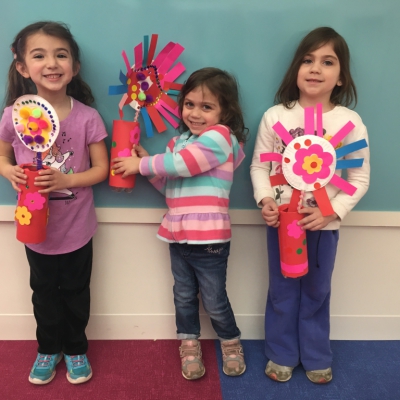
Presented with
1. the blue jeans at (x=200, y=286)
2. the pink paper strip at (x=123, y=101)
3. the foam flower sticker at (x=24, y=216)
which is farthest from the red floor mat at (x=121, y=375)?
the pink paper strip at (x=123, y=101)

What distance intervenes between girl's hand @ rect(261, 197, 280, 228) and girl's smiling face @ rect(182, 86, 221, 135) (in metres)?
0.32

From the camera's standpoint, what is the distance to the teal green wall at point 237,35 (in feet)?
4.27

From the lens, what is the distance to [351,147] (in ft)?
3.88

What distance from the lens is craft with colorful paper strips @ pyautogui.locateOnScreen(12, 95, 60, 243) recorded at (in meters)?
1.13

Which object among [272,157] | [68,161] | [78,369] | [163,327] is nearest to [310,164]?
[272,157]

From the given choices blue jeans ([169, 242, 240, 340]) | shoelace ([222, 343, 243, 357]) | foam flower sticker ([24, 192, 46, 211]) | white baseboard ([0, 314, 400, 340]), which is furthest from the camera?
white baseboard ([0, 314, 400, 340])

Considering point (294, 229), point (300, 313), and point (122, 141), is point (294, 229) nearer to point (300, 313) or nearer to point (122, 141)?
point (300, 313)

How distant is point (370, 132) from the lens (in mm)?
1421

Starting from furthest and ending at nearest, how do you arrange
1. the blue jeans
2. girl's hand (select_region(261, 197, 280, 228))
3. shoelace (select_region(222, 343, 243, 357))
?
1. shoelace (select_region(222, 343, 243, 357))
2. the blue jeans
3. girl's hand (select_region(261, 197, 280, 228))

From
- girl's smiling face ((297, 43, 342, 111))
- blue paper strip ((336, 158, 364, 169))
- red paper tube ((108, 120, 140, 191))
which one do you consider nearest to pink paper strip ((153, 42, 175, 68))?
red paper tube ((108, 120, 140, 191))

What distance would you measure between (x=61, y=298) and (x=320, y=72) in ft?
3.91

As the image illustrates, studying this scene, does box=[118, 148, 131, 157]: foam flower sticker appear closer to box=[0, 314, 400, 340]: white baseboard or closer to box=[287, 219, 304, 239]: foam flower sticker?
box=[287, 219, 304, 239]: foam flower sticker

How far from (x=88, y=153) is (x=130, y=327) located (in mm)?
753

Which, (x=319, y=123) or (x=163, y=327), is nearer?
(x=319, y=123)
